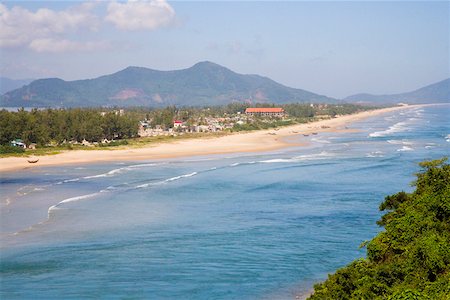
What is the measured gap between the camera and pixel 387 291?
45.8 ft

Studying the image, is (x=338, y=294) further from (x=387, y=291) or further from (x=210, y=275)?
(x=210, y=275)

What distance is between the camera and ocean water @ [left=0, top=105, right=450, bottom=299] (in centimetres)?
2239

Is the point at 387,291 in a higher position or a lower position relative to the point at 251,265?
higher

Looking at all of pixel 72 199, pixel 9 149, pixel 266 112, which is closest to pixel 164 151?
pixel 9 149

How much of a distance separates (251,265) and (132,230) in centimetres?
848

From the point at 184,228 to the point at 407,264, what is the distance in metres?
17.5

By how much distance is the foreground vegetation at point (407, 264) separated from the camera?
13.6 m

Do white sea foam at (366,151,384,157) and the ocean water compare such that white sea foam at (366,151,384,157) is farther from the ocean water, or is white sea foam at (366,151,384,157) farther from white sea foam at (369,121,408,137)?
white sea foam at (369,121,408,137)

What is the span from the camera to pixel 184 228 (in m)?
30.5

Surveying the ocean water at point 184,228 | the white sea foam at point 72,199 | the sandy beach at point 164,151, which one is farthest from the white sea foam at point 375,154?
the white sea foam at point 72,199

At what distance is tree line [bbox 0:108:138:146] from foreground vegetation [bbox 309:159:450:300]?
60204 mm

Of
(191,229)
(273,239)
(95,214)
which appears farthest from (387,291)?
(95,214)

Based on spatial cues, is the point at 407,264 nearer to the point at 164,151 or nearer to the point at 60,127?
the point at 164,151

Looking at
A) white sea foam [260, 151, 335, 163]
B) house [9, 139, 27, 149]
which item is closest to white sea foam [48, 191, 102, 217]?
white sea foam [260, 151, 335, 163]
